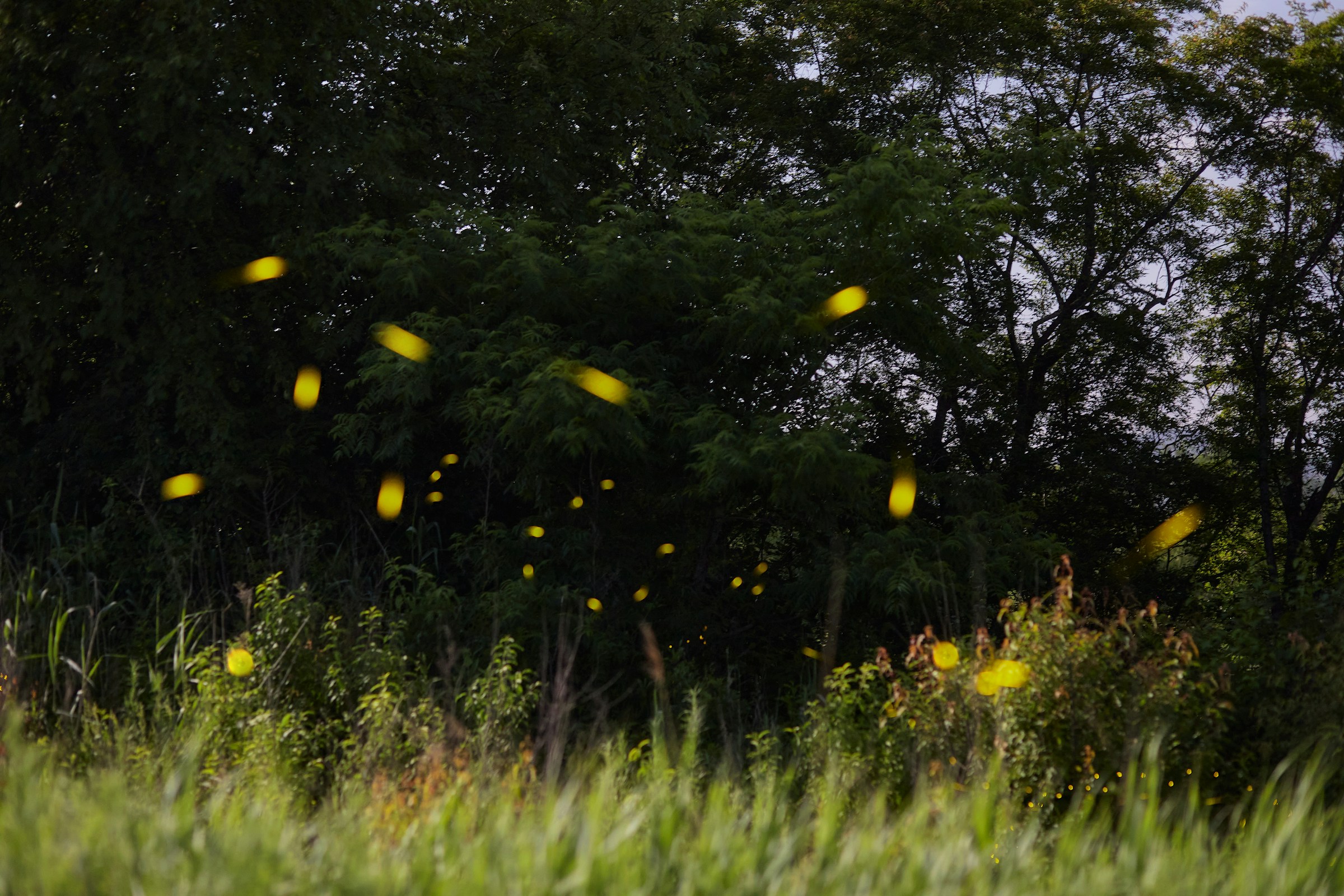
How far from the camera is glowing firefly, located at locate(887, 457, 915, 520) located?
8477mm

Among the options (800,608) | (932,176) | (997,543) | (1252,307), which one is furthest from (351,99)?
(1252,307)

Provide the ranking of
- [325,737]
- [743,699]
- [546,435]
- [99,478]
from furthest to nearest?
1. [99,478]
2. [743,699]
3. [546,435]
4. [325,737]

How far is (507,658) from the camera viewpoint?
579 cm

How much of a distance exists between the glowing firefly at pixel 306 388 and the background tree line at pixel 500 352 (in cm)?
12

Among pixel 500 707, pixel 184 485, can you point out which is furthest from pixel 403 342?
pixel 500 707

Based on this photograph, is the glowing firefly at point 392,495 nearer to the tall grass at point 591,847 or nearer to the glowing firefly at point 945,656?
the glowing firefly at point 945,656

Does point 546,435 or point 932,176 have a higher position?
point 932,176

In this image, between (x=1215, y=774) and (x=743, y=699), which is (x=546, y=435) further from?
(x=1215, y=774)

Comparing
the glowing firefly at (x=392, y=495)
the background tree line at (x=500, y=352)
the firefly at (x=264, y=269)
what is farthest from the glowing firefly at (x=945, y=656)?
the firefly at (x=264, y=269)

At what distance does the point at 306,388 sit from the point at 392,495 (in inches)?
44.2

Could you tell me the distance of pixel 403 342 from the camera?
26.1 ft

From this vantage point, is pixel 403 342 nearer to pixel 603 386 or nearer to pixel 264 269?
pixel 603 386

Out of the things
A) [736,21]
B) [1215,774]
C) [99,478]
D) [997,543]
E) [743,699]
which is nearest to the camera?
[1215,774]

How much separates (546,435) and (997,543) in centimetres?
324
